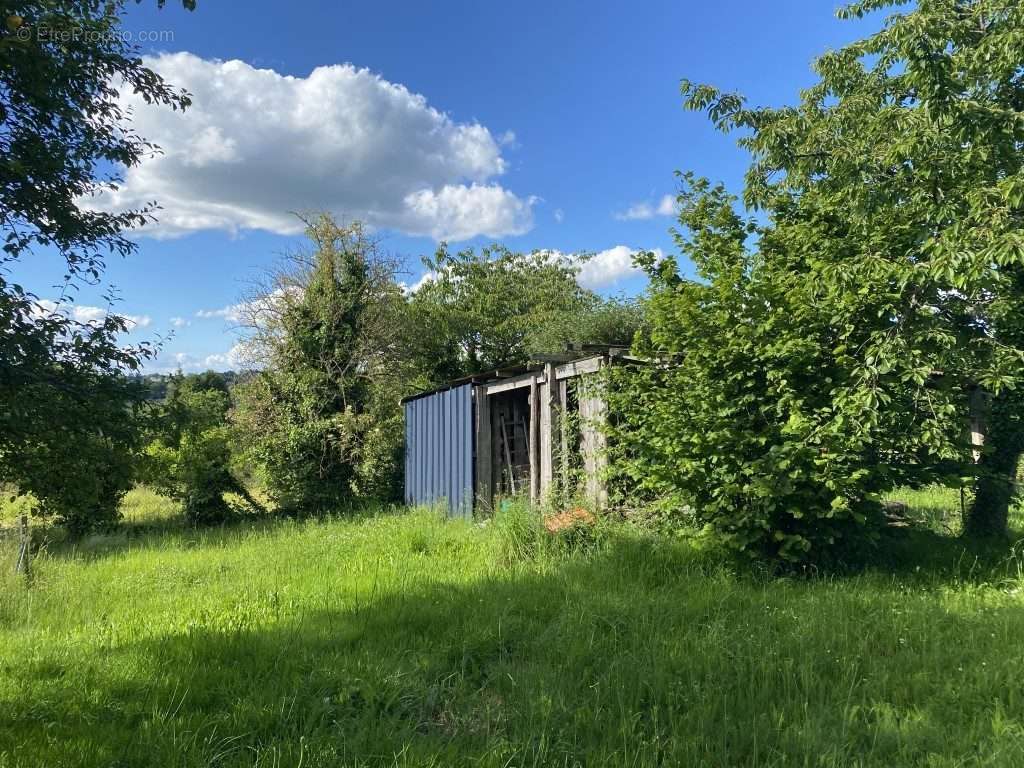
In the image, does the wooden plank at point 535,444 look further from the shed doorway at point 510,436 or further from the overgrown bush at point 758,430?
the overgrown bush at point 758,430

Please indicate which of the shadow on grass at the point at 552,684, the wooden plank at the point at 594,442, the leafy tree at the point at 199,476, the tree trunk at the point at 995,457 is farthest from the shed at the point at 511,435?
the tree trunk at the point at 995,457

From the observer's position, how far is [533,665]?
4137mm

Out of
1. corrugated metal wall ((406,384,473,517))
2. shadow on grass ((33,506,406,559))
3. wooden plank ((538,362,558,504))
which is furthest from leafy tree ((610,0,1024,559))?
shadow on grass ((33,506,406,559))

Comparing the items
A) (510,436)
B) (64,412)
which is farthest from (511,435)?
(64,412)

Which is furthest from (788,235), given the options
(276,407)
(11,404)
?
(276,407)

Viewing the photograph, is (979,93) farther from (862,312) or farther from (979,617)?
(979,617)

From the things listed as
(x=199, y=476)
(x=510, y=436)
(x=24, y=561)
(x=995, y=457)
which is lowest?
(x=24, y=561)

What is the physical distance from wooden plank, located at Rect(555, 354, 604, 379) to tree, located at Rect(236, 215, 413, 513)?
7338mm

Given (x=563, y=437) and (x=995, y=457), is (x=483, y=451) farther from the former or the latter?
(x=995, y=457)

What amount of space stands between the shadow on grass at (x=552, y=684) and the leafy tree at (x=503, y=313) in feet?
40.0

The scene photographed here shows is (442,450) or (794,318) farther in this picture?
(442,450)

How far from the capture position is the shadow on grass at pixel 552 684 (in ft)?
10.4

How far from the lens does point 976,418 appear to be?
26.1 feet

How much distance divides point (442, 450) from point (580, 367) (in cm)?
483
